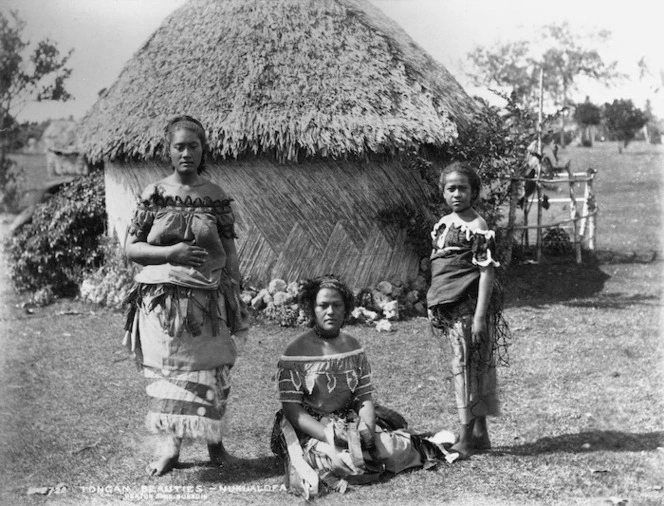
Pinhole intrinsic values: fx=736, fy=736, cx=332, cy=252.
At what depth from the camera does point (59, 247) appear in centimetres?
948

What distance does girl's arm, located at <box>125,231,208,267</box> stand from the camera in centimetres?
349

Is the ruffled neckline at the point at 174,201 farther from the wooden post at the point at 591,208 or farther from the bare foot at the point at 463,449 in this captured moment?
the wooden post at the point at 591,208

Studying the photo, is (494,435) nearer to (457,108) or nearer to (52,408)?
(52,408)

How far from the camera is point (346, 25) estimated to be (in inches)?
338

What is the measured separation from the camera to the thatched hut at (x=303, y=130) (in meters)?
7.69

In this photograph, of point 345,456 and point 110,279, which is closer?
point 345,456

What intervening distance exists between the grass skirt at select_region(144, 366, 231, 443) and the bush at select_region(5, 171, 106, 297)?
20.6 feet

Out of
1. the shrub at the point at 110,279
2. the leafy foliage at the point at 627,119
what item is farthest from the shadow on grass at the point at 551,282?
the leafy foliage at the point at 627,119

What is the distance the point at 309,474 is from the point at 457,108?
239 inches

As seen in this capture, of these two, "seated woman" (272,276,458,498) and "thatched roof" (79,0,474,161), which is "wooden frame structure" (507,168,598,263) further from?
"seated woman" (272,276,458,498)

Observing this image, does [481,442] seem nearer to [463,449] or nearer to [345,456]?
[463,449]

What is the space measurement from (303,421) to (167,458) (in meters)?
0.70

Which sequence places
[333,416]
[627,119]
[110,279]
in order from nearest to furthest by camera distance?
1. [333,416]
2. [110,279]
3. [627,119]

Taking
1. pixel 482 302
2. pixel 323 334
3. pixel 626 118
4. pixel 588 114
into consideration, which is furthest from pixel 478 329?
pixel 588 114
